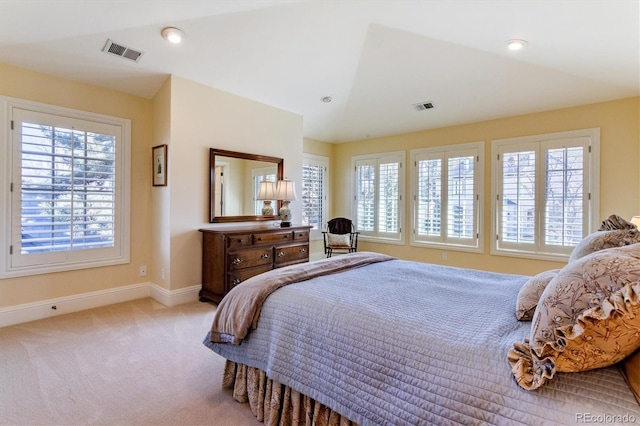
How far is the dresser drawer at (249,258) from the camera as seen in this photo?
3.53 m

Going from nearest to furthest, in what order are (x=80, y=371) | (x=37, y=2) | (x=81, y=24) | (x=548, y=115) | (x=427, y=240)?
(x=80, y=371), (x=37, y=2), (x=81, y=24), (x=548, y=115), (x=427, y=240)

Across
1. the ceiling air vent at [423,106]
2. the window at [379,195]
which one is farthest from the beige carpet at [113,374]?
the ceiling air vent at [423,106]

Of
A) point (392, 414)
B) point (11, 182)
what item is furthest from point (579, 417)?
point (11, 182)

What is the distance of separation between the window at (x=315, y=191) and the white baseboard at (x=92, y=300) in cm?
255

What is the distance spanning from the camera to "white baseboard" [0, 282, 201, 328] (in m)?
3.08

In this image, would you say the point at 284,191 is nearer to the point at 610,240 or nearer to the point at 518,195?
the point at 518,195

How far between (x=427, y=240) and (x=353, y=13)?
3.53m

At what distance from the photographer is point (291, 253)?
13.9 feet

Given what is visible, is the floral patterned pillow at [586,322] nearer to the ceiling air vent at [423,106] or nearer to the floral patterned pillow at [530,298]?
the floral patterned pillow at [530,298]

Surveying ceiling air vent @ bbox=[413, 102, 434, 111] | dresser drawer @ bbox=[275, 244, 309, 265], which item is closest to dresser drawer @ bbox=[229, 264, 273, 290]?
dresser drawer @ bbox=[275, 244, 309, 265]

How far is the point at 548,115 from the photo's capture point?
4.23m

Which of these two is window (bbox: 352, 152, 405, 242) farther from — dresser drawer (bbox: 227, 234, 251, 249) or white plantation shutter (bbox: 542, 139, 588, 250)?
dresser drawer (bbox: 227, 234, 251, 249)

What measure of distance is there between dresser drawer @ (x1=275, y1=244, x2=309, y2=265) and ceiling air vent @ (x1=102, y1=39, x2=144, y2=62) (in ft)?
8.30

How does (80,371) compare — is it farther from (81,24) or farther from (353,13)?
(353,13)
